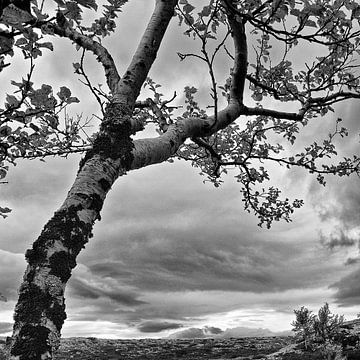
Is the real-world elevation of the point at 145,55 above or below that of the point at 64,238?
above

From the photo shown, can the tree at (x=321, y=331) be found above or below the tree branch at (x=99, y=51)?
below

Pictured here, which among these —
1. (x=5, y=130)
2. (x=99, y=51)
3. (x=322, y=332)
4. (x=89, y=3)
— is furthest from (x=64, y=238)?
(x=322, y=332)

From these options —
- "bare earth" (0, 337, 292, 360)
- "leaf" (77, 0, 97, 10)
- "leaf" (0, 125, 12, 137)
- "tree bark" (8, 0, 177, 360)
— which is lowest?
"bare earth" (0, 337, 292, 360)

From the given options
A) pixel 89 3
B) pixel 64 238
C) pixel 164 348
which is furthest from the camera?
pixel 164 348

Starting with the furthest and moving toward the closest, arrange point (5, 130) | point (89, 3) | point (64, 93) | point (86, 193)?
point (5, 130) < point (64, 93) < point (86, 193) < point (89, 3)

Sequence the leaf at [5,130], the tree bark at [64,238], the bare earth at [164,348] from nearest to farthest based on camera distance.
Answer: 1. the tree bark at [64,238]
2. the leaf at [5,130]
3. the bare earth at [164,348]

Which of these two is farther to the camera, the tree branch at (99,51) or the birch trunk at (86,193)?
the tree branch at (99,51)

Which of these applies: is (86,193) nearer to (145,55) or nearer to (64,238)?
(64,238)

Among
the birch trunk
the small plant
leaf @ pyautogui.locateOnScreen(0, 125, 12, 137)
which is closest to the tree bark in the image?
the birch trunk

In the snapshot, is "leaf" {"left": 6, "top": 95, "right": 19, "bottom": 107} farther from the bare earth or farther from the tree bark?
the bare earth

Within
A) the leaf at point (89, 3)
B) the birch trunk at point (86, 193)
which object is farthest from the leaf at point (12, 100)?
the leaf at point (89, 3)

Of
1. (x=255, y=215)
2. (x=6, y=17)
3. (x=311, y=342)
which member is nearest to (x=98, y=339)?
(x=311, y=342)

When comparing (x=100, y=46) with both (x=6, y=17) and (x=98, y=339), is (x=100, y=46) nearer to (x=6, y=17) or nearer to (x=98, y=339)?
(x=6, y=17)

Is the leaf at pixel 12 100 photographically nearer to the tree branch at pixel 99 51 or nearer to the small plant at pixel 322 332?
the tree branch at pixel 99 51
